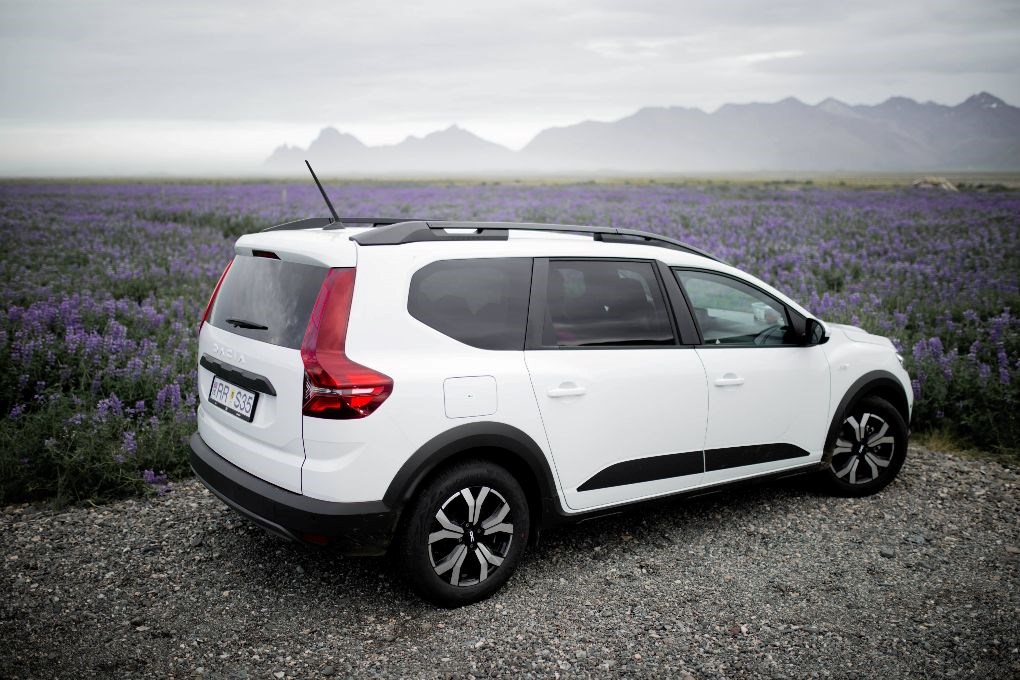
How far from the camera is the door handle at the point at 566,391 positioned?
3.69m

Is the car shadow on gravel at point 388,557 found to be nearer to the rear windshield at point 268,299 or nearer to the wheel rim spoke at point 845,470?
the wheel rim spoke at point 845,470

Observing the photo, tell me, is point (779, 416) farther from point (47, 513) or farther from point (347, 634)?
point (47, 513)

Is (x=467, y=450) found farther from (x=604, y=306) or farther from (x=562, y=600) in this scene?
(x=604, y=306)

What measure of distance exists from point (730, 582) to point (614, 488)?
0.83 m

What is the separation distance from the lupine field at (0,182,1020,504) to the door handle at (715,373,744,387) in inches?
131

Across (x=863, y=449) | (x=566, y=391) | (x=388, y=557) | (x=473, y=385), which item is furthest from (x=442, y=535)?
(x=863, y=449)

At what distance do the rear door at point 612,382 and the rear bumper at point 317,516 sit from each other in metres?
0.95

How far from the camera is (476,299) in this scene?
3.65 metres


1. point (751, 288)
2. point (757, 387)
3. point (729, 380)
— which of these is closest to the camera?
point (729, 380)

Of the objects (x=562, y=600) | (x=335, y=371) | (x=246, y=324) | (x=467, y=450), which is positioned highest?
(x=246, y=324)

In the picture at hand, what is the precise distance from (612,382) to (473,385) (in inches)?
33.2

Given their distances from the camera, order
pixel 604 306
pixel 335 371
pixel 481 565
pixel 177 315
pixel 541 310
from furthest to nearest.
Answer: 1. pixel 177 315
2. pixel 604 306
3. pixel 541 310
4. pixel 481 565
5. pixel 335 371

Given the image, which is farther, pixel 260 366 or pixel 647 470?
pixel 647 470

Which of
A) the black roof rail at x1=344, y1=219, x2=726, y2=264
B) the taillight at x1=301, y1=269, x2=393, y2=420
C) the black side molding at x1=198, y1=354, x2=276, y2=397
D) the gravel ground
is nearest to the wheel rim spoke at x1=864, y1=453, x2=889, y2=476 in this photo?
the gravel ground
